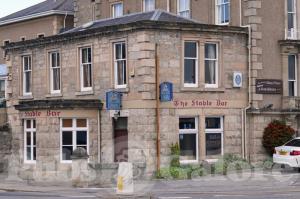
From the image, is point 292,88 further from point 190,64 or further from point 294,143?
point 190,64

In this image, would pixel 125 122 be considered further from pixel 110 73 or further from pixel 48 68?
pixel 48 68

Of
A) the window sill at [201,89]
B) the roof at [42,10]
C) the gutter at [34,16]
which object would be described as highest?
the roof at [42,10]

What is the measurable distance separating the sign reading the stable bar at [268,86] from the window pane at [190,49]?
363 centimetres

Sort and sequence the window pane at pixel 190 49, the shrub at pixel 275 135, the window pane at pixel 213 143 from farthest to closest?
the shrub at pixel 275 135 → the window pane at pixel 213 143 → the window pane at pixel 190 49

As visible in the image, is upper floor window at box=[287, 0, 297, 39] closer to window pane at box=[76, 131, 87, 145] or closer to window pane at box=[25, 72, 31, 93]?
window pane at box=[76, 131, 87, 145]

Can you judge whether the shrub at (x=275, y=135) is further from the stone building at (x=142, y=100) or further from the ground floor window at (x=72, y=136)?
the ground floor window at (x=72, y=136)

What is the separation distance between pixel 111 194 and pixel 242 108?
12229 millimetres

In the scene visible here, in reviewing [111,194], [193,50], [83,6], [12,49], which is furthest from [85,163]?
[83,6]

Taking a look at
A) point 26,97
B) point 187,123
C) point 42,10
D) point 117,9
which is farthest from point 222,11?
point 42,10

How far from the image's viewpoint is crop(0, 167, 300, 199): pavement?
24.7 m

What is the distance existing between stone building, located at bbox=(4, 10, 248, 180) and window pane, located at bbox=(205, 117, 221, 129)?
0.05 m

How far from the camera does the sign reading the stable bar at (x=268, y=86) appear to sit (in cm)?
3641

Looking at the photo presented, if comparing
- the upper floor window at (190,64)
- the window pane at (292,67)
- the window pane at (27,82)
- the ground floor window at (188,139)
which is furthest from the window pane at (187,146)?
the window pane at (27,82)

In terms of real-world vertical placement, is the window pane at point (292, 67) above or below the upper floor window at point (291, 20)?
below
